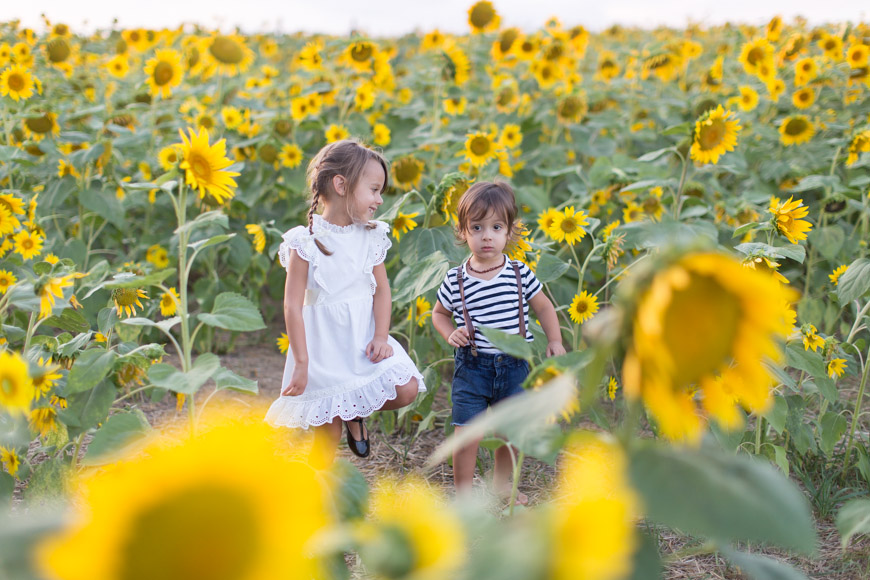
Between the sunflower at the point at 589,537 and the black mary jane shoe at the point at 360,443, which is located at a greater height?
the sunflower at the point at 589,537

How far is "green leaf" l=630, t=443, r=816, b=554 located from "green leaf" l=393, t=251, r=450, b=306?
1290 mm

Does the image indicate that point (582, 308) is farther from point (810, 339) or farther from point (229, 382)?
point (229, 382)

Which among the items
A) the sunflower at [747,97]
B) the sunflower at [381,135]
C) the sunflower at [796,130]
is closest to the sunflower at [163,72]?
the sunflower at [381,135]

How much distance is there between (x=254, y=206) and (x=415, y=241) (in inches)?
55.3

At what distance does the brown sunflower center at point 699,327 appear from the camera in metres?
0.49

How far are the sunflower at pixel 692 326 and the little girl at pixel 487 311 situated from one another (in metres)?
1.30

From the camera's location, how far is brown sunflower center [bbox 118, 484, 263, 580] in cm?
36

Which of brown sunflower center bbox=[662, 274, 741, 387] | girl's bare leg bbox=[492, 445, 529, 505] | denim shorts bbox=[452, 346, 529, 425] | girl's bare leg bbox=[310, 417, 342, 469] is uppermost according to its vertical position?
brown sunflower center bbox=[662, 274, 741, 387]

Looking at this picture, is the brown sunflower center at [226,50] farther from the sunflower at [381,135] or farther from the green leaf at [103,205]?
the green leaf at [103,205]

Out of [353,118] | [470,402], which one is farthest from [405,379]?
[353,118]

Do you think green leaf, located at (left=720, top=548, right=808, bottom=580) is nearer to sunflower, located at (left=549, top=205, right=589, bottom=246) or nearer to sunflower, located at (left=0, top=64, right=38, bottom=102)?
sunflower, located at (left=549, top=205, right=589, bottom=246)

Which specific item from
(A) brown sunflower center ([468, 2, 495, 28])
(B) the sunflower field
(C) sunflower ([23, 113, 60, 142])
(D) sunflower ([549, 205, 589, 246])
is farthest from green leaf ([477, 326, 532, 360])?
(A) brown sunflower center ([468, 2, 495, 28])

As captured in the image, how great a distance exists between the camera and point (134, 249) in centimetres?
309

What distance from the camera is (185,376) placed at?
1235 mm
